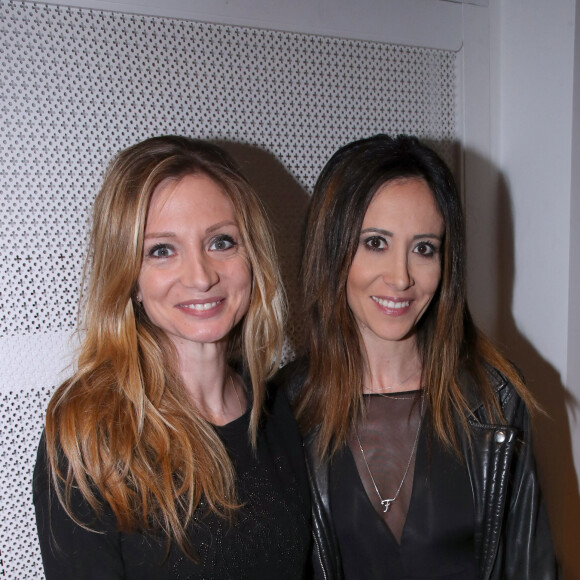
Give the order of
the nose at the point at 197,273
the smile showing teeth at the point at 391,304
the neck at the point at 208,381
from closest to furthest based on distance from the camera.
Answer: the nose at the point at 197,273, the neck at the point at 208,381, the smile showing teeth at the point at 391,304

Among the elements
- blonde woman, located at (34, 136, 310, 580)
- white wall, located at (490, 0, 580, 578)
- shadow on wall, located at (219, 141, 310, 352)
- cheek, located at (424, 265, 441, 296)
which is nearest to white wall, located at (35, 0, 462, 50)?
white wall, located at (490, 0, 580, 578)

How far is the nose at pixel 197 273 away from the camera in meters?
1.25

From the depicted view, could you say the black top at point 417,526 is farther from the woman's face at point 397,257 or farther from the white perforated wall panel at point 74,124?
the white perforated wall panel at point 74,124

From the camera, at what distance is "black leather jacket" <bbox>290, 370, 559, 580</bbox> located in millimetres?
1486

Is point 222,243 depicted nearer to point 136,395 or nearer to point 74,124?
point 136,395

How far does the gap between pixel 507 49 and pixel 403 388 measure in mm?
1192

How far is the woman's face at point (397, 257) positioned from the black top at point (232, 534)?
393 mm

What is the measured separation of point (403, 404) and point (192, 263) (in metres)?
0.74

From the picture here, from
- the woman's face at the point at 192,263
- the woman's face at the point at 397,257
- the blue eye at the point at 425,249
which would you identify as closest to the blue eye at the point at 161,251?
the woman's face at the point at 192,263

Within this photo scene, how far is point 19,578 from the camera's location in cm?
159

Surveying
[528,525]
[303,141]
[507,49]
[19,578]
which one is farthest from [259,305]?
[507,49]

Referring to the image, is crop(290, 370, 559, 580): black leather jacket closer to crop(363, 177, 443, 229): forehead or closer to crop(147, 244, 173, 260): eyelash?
crop(363, 177, 443, 229): forehead

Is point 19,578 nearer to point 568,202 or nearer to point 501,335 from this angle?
point 501,335

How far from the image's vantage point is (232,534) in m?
1.27
